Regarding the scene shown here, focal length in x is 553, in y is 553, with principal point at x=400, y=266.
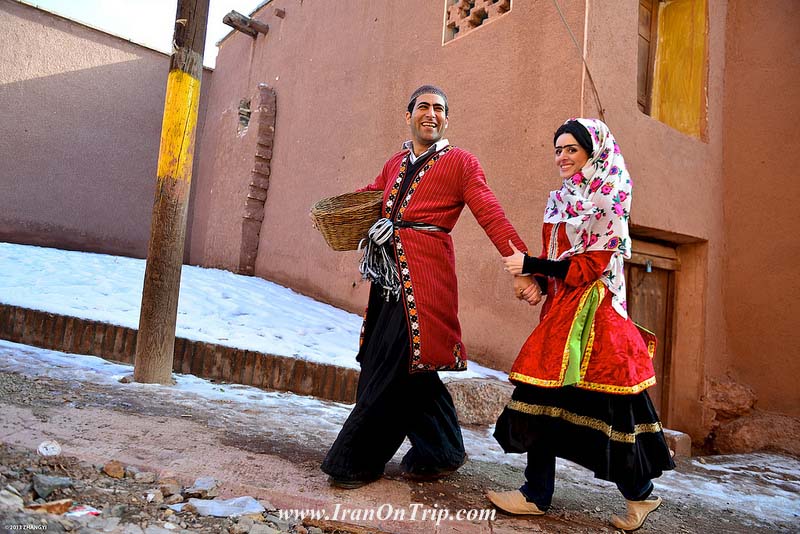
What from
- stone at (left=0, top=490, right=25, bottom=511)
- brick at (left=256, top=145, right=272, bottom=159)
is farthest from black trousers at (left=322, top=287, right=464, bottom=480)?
brick at (left=256, top=145, right=272, bottom=159)

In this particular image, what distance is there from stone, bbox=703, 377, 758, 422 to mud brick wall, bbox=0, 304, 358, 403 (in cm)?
308

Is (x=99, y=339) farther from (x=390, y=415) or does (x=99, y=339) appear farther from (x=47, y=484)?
(x=390, y=415)

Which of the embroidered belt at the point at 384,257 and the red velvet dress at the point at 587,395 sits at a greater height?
the embroidered belt at the point at 384,257

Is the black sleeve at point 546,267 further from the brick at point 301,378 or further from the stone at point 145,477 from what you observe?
the brick at point 301,378

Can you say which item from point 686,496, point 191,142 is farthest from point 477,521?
point 191,142

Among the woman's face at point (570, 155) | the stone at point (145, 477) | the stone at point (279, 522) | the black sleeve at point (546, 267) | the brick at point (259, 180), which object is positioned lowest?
the stone at point (279, 522)

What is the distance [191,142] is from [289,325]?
2062 millimetres

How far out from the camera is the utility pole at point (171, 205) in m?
3.36

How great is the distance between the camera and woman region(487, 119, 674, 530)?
1.89 metres

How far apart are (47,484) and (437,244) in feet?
5.00

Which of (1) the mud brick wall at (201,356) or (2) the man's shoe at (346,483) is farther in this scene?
(1) the mud brick wall at (201,356)

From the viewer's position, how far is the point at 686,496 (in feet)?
8.89

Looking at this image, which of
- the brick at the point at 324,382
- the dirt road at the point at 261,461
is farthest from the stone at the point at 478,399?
the dirt road at the point at 261,461

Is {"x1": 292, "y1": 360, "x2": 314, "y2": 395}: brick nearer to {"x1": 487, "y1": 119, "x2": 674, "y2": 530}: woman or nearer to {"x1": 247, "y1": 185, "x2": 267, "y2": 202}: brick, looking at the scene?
{"x1": 487, "y1": 119, "x2": 674, "y2": 530}: woman
